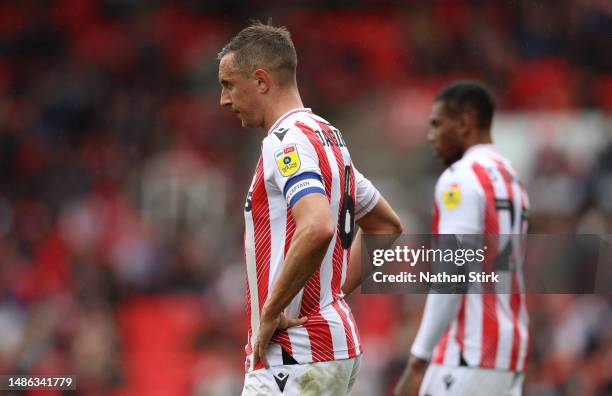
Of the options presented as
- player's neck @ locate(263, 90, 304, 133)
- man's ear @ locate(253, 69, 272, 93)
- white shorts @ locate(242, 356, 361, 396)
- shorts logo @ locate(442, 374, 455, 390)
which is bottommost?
white shorts @ locate(242, 356, 361, 396)

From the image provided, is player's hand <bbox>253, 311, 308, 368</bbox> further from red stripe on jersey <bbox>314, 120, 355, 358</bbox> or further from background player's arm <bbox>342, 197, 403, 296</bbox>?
background player's arm <bbox>342, 197, 403, 296</bbox>

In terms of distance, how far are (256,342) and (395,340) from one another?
572 cm

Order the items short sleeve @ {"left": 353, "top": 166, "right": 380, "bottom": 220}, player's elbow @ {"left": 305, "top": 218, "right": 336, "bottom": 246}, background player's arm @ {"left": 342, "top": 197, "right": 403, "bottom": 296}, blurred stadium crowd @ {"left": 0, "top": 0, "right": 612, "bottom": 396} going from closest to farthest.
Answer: player's elbow @ {"left": 305, "top": 218, "right": 336, "bottom": 246} → short sleeve @ {"left": 353, "top": 166, "right": 380, "bottom": 220} → background player's arm @ {"left": 342, "top": 197, "right": 403, "bottom": 296} → blurred stadium crowd @ {"left": 0, "top": 0, "right": 612, "bottom": 396}

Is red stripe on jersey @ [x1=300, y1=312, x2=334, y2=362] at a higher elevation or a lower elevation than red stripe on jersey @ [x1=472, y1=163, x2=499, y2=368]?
lower

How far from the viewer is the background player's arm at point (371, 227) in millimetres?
4500

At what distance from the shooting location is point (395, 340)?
9.42 m

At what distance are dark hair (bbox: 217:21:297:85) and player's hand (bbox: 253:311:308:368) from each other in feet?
2.90

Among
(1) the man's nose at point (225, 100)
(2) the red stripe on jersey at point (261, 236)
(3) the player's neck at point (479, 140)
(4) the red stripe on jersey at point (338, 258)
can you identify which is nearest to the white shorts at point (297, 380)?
(4) the red stripe on jersey at point (338, 258)

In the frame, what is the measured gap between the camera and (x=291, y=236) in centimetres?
384

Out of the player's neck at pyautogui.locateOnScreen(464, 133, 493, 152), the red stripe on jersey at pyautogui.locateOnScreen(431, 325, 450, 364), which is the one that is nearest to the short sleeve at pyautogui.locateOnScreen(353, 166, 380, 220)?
the red stripe on jersey at pyautogui.locateOnScreen(431, 325, 450, 364)

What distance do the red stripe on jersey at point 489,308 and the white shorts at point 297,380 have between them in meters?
1.56

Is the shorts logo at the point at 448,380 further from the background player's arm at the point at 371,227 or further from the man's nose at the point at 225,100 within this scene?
the man's nose at the point at 225,100

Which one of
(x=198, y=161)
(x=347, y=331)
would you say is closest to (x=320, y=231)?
(x=347, y=331)

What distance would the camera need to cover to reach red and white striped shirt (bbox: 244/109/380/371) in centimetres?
380
